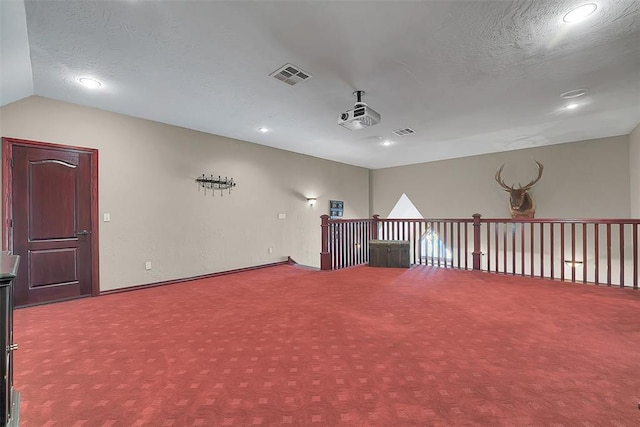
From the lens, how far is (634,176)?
5285 millimetres

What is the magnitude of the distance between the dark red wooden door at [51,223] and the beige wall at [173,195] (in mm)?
204

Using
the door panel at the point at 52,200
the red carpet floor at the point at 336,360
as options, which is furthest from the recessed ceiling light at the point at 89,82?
the red carpet floor at the point at 336,360

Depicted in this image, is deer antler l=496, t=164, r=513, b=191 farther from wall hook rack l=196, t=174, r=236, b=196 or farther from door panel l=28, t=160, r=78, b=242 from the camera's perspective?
door panel l=28, t=160, r=78, b=242

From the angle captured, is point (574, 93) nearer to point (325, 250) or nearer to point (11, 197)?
point (325, 250)

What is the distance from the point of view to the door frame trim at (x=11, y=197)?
3443 millimetres

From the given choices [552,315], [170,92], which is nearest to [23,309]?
[170,92]

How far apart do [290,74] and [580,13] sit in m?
2.58

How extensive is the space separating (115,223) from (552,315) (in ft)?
18.9

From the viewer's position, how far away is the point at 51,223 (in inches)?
150

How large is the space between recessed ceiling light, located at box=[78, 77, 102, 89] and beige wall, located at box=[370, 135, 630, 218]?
763 cm

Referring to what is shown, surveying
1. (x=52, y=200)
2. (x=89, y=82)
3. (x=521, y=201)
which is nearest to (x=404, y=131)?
(x=521, y=201)

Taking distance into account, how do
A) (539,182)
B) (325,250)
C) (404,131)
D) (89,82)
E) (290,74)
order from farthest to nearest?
1. (539,182)
2. (325,250)
3. (404,131)
4. (89,82)
5. (290,74)

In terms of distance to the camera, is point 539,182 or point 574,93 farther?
point 539,182

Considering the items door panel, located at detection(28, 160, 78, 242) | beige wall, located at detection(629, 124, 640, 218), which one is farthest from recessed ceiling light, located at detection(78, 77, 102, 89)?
beige wall, located at detection(629, 124, 640, 218)
